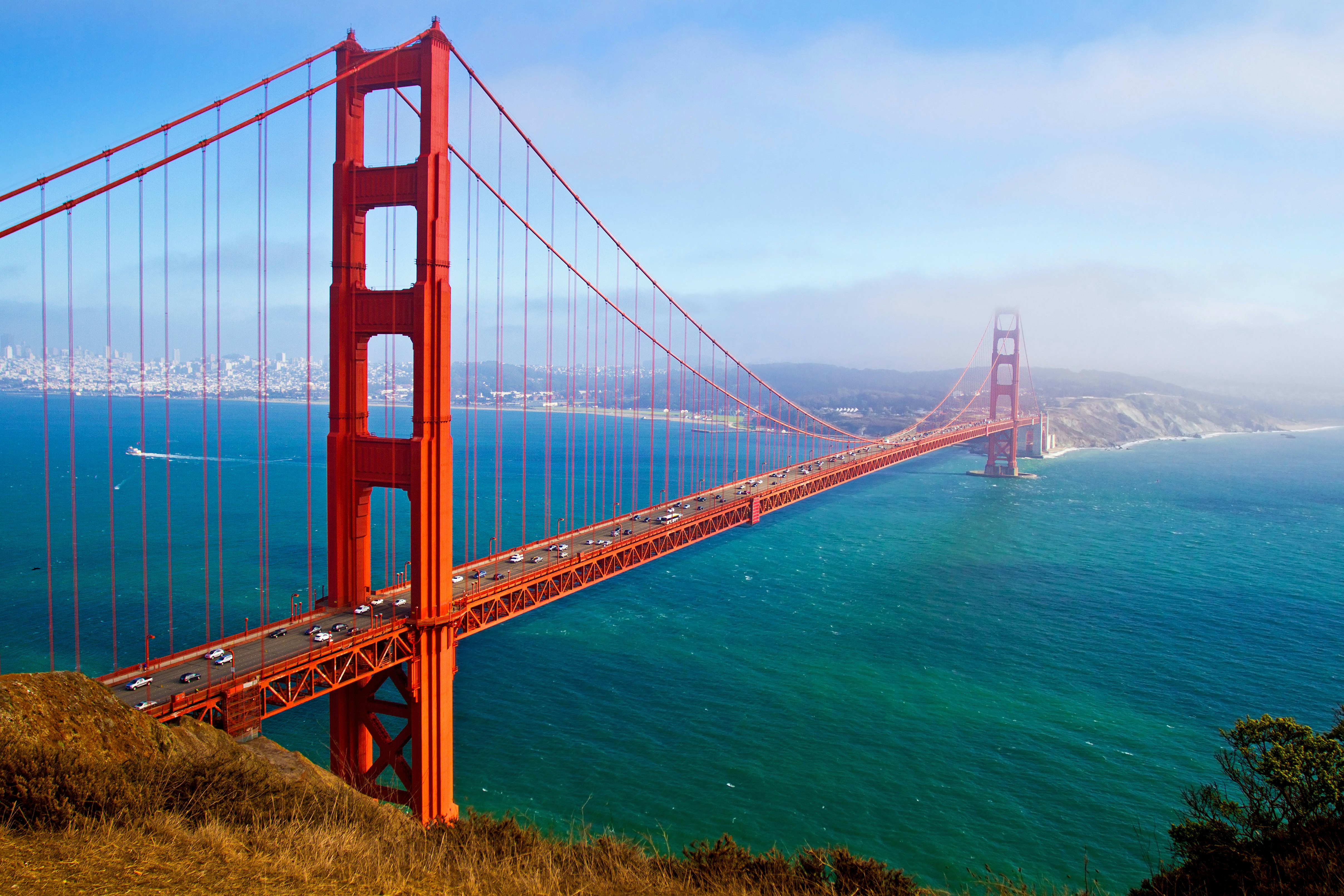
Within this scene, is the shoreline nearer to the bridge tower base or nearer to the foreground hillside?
the bridge tower base

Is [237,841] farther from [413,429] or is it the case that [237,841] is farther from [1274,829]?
[1274,829]

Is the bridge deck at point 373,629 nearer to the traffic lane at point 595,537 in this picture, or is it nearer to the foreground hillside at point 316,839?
the traffic lane at point 595,537

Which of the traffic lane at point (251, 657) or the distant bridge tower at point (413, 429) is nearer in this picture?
the traffic lane at point (251, 657)

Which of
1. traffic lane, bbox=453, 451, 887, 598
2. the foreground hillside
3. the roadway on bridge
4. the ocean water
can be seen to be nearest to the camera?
the foreground hillside

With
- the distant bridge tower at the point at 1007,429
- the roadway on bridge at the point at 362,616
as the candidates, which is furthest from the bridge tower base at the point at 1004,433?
the roadway on bridge at the point at 362,616

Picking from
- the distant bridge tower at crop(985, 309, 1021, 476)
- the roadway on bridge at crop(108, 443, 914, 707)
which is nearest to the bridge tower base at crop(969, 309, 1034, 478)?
the distant bridge tower at crop(985, 309, 1021, 476)

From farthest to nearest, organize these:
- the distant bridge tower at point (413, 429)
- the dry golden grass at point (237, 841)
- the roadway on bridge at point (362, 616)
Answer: the distant bridge tower at point (413, 429) < the roadway on bridge at point (362, 616) < the dry golden grass at point (237, 841)

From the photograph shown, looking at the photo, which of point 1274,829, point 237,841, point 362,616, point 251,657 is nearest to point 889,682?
point 1274,829
